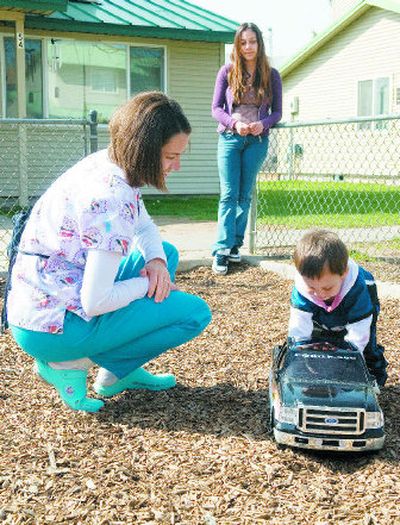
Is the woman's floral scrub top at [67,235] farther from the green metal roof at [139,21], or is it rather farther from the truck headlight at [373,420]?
the green metal roof at [139,21]

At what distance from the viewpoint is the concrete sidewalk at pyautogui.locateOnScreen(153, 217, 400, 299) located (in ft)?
19.1

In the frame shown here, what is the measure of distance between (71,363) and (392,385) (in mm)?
1459

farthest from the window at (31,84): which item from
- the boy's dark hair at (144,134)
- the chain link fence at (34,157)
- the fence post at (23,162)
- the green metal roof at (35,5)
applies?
the boy's dark hair at (144,134)

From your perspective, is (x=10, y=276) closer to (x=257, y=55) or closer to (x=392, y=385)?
(x=392, y=385)

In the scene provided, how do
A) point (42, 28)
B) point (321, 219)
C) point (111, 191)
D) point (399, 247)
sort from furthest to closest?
point (42, 28), point (321, 219), point (399, 247), point (111, 191)

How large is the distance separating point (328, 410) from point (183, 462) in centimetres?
53

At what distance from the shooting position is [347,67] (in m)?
22.7

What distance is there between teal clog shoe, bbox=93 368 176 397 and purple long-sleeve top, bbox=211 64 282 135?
9.87 feet

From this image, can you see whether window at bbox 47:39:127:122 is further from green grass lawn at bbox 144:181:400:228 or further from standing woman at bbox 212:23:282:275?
standing woman at bbox 212:23:282:275

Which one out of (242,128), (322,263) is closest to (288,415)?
(322,263)

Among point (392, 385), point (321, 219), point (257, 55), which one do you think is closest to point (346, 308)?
point (392, 385)

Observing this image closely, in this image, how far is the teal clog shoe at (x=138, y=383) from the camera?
3160 mm

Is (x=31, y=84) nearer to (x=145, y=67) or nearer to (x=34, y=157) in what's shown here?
(x=34, y=157)

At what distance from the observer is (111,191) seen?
2.62 m
